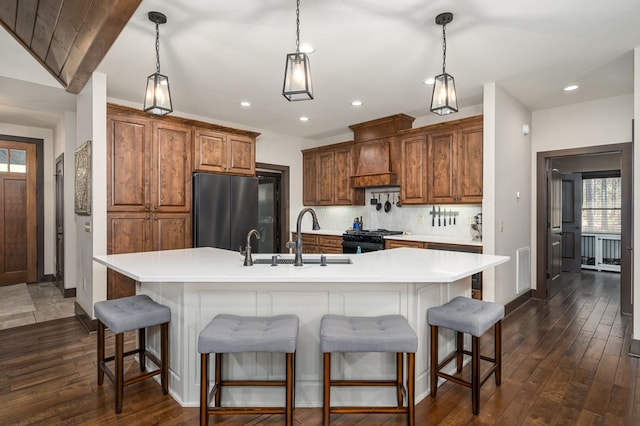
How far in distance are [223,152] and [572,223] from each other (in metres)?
6.91

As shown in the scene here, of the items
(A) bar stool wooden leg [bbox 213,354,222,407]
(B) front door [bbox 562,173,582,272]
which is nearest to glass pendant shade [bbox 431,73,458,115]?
(A) bar stool wooden leg [bbox 213,354,222,407]

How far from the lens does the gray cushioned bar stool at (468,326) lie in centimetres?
209

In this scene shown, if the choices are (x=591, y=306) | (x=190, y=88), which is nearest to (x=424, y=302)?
(x=190, y=88)

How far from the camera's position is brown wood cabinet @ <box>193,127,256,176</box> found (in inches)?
181

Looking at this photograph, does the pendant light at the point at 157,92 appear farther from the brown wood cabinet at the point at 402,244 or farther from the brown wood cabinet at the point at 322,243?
the brown wood cabinet at the point at 322,243

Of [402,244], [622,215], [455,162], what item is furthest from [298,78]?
[622,215]

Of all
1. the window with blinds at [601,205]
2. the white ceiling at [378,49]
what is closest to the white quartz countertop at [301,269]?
the white ceiling at [378,49]

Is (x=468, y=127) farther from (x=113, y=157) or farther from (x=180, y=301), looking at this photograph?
(x=113, y=157)

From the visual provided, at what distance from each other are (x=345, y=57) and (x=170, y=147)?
247cm

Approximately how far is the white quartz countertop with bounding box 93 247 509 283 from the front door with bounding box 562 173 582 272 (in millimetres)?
5647

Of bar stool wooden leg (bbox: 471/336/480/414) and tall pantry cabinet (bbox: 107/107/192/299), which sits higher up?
tall pantry cabinet (bbox: 107/107/192/299)

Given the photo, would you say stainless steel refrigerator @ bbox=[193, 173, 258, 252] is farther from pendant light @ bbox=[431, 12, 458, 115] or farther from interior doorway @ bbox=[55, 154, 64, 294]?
pendant light @ bbox=[431, 12, 458, 115]

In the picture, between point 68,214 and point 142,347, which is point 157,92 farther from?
point 68,214

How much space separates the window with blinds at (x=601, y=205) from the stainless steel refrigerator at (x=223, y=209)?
22.3 feet
